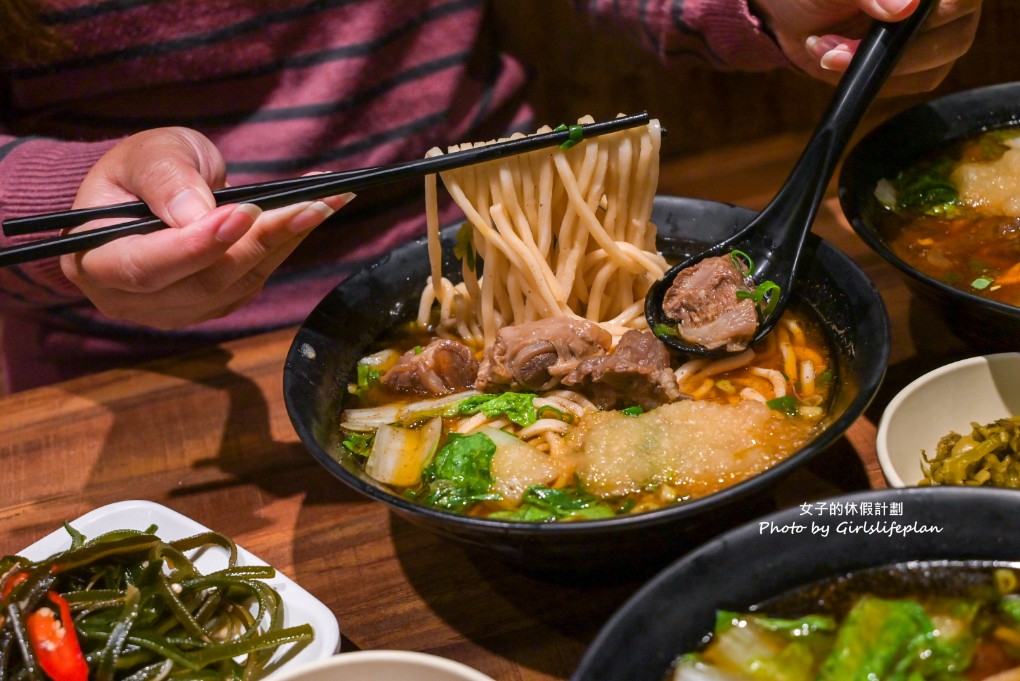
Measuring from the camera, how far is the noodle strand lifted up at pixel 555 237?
2057mm

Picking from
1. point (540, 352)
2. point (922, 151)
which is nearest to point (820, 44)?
point (922, 151)

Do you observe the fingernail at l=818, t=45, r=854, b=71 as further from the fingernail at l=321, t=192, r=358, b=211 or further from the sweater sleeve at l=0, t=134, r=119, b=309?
the sweater sleeve at l=0, t=134, r=119, b=309

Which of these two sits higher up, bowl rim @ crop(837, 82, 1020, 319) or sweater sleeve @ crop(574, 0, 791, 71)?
sweater sleeve @ crop(574, 0, 791, 71)

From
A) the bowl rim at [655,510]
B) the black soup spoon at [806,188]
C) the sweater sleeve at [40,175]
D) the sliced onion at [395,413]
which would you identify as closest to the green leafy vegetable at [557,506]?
the bowl rim at [655,510]

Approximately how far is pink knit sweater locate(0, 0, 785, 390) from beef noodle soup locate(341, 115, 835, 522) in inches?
33.4

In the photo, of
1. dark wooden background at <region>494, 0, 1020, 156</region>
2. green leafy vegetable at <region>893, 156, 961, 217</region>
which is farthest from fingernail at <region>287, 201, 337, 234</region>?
dark wooden background at <region>494, 0, 1020, 156</region>

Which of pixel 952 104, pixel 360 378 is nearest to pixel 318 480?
pixel 360 378

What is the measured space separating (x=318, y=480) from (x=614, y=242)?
101 cm

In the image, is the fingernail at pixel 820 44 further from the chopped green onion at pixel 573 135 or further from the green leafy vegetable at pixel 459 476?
the green leafy vegetable at pixel 459 476

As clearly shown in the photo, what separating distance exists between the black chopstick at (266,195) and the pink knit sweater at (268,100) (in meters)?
0.59

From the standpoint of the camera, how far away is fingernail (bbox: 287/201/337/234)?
189cm

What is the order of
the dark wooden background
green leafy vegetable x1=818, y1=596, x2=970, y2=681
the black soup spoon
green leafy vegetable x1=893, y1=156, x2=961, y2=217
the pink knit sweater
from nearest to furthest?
Result: 1. green leafy vegetable x1=818, y1=596, x2=970, y2=681
2. the black soup spoon
3. green leafy vegetable x1=893, y1=156, x2=961, y2=217
4. the pink knit sweater
5. the dark wooden background

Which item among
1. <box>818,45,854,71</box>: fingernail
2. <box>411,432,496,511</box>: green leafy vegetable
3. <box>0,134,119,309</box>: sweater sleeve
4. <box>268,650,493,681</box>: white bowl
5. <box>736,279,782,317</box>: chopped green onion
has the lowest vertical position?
<box>411,432,496,511</box>: green leafy vegetable

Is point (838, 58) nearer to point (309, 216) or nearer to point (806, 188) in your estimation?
point (806, 188)
